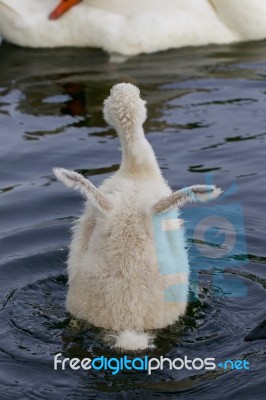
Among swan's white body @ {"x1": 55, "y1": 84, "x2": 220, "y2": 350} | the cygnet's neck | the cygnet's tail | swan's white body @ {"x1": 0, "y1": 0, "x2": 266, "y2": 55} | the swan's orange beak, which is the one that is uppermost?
the swan's orange beak

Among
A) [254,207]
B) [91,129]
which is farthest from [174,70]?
[254,207]

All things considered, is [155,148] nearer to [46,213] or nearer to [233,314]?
[46,213]

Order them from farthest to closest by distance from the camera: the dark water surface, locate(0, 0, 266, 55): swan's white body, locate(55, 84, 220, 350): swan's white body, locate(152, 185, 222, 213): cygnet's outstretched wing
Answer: locate(0, 0, 266, 55): swan's white body → locate(55, 84, 220, 350): swan's white body → the dark water surface → locate(152, 185, 222, 213): cygnet's outstretched wing

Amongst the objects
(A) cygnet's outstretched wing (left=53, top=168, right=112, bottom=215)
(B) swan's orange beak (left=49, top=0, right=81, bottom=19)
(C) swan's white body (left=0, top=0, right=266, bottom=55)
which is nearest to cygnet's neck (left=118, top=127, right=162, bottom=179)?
(A) cygnet's outstretched wing (left=53, top=168, right=112, bottom=215)

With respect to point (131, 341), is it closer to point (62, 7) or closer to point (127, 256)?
point (127, 256)

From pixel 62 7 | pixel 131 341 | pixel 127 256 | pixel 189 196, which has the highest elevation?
pixel 62 7

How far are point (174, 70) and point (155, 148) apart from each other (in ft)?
7.45

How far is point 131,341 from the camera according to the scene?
223 inches

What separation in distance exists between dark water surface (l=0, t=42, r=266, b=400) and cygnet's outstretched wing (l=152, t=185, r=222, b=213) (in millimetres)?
746

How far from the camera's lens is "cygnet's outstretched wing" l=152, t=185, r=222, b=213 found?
17.8ft

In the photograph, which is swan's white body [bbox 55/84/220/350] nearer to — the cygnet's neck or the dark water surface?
the cygnet's neck

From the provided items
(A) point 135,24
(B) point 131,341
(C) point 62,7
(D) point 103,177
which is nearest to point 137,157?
(B) point 131,341

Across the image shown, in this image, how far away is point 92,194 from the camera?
5586 mm

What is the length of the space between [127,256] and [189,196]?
0.55 metres
